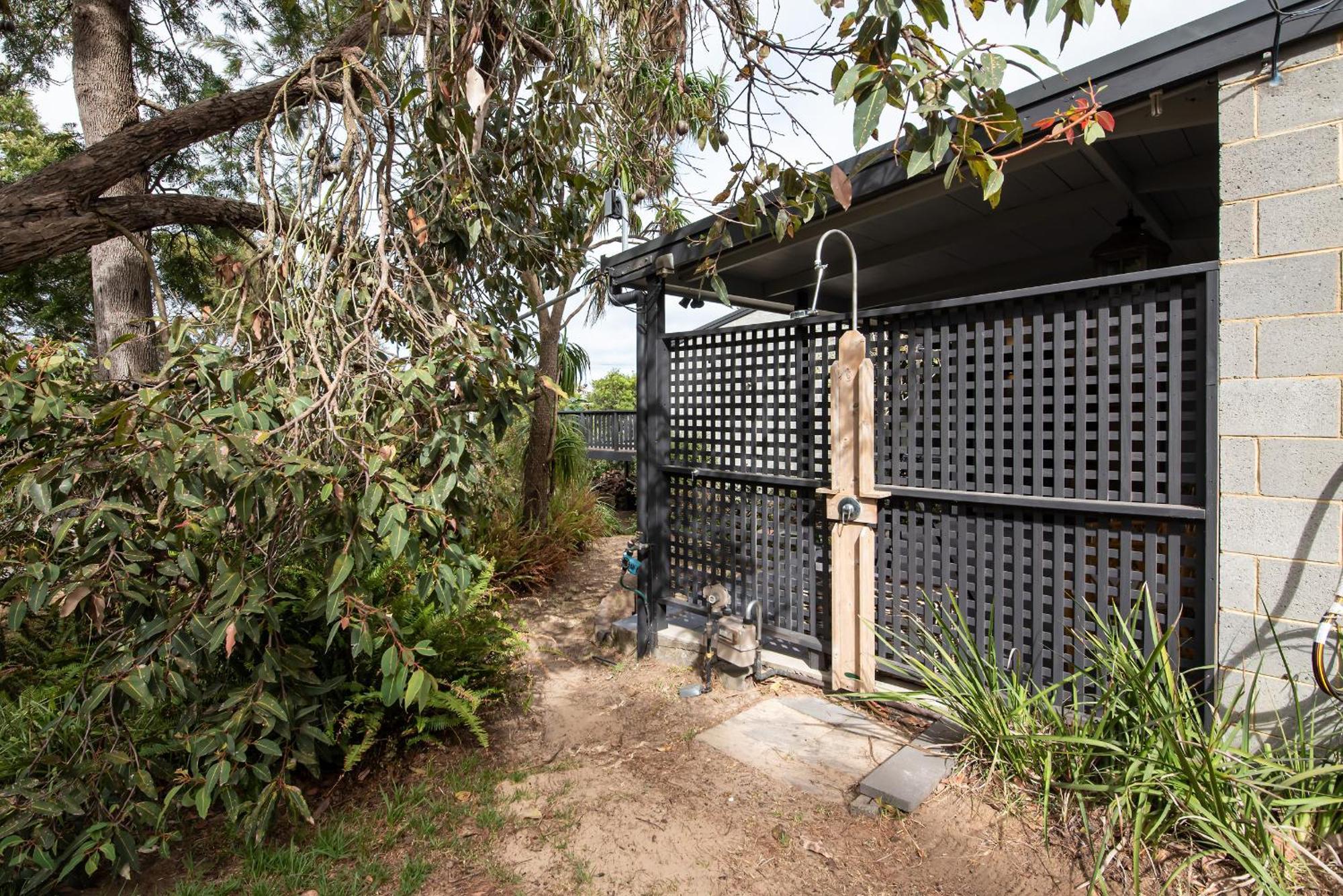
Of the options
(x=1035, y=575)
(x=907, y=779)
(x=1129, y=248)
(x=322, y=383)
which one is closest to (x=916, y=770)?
(x=907, y=779)

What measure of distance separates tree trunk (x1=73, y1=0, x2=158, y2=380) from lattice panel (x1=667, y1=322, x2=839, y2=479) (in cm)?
395

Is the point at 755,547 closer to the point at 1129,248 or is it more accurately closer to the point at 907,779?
the point at 907,779

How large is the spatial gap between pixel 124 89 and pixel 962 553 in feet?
21.3

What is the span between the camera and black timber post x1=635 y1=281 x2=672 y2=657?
412 centimetres

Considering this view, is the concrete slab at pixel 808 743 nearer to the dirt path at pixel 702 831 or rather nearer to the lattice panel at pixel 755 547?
the dirt path at pixel 702 831

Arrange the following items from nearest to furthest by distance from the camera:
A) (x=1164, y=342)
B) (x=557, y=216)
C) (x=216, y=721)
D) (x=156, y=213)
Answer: (x=216, y=721) < (x=1164, y=342) < (x=557, y=216) < (x=156, y=213)

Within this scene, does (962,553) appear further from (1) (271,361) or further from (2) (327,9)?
(2) (327,9)

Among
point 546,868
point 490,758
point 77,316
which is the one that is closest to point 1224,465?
point 546,868

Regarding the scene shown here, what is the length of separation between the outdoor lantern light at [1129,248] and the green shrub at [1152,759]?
2320 millimetres

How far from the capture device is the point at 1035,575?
266cm

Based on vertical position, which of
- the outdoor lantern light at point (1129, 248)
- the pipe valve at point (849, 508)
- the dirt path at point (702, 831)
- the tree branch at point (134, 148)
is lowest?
the dirt path at point (702, 831)

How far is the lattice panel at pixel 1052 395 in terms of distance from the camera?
92.0 inches

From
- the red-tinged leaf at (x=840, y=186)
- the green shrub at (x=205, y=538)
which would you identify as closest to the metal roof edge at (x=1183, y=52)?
the red-tinged leaf at (x=840, y=186)

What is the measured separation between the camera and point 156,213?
151 inches
